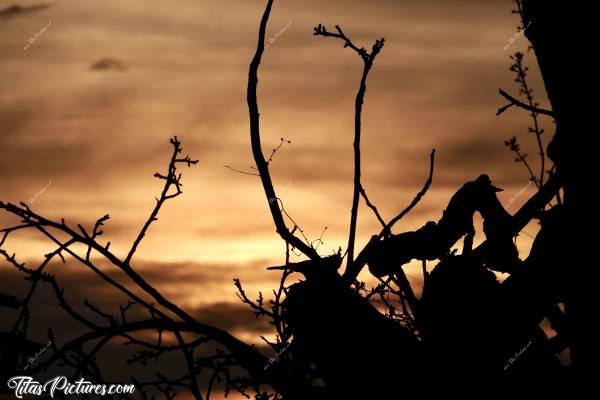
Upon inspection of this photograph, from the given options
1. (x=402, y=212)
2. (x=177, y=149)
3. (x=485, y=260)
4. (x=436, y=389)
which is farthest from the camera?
(x=177, y=149)

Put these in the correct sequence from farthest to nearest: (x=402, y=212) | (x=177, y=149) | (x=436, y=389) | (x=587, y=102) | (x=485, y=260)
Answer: (x=177, y=149) → (x=402, y=212) → (x=485, y=260) → (x=587, y=102) → (x=436, y=389)

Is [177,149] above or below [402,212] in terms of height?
above

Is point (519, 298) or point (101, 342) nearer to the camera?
point (519, 298)

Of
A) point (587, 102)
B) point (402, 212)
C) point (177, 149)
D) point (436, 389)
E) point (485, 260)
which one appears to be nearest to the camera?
point (436, 389)

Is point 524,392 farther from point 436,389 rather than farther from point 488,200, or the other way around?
point 488,200

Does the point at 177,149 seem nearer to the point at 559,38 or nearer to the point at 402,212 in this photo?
the point at 402,212

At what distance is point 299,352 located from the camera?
315 centimetres

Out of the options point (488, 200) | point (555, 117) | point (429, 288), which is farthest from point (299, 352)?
point (555, 117)

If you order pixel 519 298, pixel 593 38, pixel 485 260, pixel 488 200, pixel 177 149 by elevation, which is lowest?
pixel 519 298

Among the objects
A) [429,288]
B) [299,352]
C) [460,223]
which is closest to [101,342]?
[299,352]

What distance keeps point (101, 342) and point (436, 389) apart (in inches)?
61.7

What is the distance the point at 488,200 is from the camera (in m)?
3.39

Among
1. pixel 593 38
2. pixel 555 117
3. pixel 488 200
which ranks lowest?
pixel 488 200

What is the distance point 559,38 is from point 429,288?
1223 mm
